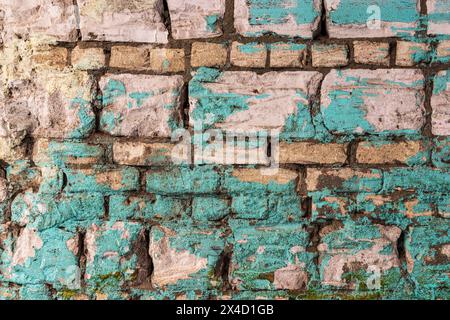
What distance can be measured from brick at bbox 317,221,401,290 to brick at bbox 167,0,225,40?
0.89 meters

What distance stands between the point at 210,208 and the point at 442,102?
966 mm

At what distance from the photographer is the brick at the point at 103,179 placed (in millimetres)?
1934

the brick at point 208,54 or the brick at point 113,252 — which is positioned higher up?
the brick at point 208,54

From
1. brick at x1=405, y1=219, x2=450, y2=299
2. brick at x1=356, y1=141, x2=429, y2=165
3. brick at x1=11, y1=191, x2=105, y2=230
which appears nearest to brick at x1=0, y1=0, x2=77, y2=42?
brick at x1=11, y1=191, x2=105, y2=230

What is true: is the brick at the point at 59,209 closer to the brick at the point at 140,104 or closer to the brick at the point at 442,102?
the brick at the point at 140,104

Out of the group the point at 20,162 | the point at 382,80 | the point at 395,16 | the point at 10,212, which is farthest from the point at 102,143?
the point at 395,16

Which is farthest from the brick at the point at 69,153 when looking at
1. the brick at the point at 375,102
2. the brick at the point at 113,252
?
the brick at the point at 375,102

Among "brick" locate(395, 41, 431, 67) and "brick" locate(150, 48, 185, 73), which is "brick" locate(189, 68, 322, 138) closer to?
"brick" locate(150, 48, 185, 73)

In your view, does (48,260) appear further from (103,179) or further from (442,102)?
(442,102)

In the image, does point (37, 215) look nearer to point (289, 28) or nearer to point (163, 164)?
point (163, 164)

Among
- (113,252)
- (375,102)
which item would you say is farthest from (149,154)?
(375,102)

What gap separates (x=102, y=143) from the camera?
6.38 ft

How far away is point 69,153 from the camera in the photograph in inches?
76.2

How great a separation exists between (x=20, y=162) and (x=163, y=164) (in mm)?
561
